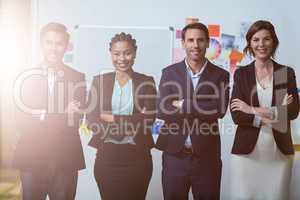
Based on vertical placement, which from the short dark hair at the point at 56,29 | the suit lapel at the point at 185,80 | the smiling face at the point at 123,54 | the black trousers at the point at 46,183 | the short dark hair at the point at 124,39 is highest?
the short dark hair at the point at 56,29

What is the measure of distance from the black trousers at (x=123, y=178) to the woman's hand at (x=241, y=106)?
49cm

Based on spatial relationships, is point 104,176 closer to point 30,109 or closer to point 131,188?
point 131,188

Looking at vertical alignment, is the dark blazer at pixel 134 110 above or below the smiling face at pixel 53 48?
below

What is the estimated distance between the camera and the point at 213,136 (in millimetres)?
1696

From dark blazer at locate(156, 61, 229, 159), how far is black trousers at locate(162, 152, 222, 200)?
0.13 feet

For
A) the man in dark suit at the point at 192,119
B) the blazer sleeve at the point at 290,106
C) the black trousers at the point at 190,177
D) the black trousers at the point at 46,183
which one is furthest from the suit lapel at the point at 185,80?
the black trousers at the point at 46,183

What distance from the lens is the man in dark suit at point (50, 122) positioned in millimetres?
1686

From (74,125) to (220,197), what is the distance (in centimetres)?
81

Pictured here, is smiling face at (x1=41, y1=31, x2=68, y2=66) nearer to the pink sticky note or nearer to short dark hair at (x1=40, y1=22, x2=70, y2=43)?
short dark hair at (x1=40, y1=22, x2=70, y2=43)

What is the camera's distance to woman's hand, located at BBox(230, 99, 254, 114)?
1.69 metres

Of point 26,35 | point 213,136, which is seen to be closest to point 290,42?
point 213,136

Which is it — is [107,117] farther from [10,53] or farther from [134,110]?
[10,53]

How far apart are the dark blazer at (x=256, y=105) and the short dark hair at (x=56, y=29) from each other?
0.86 m

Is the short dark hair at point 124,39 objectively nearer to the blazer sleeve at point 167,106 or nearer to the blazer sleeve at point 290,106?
the blazer sleeve at point 167,106
